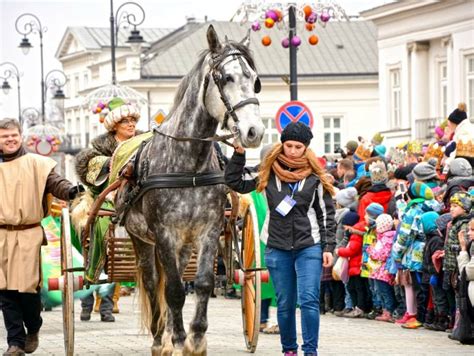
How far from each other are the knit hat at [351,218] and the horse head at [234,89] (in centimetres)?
600

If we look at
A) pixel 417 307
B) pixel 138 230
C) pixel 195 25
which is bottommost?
pixel 417 307

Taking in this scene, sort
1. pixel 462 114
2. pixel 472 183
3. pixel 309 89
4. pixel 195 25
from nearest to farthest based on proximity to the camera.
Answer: pixel 472 183, pixel 462 114, pixel 309 89, pixel 195 25

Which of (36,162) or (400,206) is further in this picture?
(400,206)

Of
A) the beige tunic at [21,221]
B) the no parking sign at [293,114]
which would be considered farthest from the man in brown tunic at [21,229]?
the no parking sign at [293,114]

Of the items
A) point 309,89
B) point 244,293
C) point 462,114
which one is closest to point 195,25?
point 309,89

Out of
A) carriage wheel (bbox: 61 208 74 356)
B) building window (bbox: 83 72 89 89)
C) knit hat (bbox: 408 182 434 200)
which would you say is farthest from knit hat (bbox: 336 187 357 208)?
building window (bbox: 83 72 89 89)

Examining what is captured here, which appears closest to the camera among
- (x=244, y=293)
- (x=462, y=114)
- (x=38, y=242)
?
(x=38, y=242)

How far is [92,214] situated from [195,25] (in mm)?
78866

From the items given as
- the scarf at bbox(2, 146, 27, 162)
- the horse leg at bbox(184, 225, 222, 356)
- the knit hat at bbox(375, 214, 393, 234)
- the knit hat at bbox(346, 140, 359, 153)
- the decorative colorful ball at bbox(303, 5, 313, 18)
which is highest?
the decorative colorful ball at bbox(303, 5, 313, 18)

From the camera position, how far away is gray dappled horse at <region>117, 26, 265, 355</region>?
993 centimetres

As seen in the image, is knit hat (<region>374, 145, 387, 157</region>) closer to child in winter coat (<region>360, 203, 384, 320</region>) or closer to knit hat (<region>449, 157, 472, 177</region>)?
child in winter coat (<region>360, 203, 384, 320</region>)

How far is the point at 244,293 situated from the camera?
41.3 ft

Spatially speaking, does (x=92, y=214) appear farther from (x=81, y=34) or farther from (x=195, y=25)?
(x=81, y=34)

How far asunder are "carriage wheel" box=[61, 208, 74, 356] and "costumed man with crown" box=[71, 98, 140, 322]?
270 millimetres
